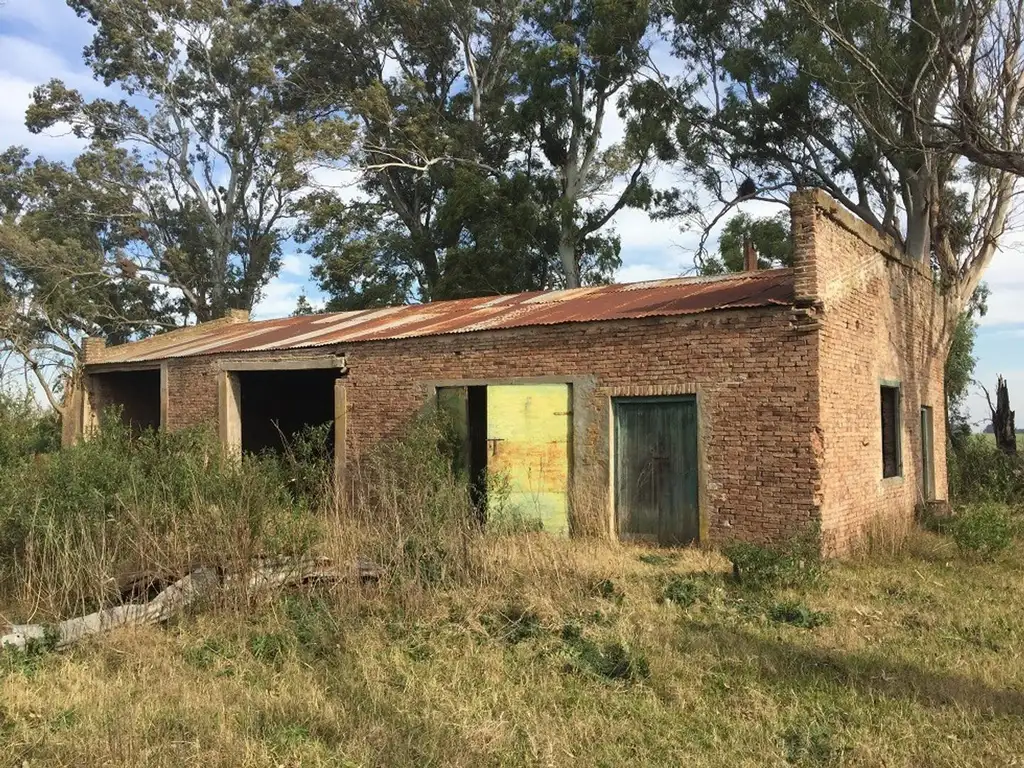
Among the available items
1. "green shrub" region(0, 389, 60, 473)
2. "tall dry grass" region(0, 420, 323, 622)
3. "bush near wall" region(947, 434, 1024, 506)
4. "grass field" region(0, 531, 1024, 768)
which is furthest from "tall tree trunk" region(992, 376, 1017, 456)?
"green shrub" region(0, 389, 60, 473)

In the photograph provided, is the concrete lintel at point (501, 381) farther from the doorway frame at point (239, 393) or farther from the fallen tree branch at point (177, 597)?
the fallen tree branch at point (177, 597)

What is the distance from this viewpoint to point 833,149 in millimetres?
18797

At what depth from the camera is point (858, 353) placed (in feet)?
32.3

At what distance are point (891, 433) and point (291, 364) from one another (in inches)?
357

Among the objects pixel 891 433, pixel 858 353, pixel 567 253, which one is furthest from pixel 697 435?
pixel 567 253

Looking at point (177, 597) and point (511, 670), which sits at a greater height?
point (177, 597)

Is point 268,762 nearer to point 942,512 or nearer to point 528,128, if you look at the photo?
point 942,512

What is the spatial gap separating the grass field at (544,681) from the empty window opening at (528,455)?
2711 millimetres

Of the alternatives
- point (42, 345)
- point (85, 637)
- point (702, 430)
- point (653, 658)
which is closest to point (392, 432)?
point (702, 430)

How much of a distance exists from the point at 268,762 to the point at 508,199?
21.4m

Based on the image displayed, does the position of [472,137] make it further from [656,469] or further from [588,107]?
[656,469]

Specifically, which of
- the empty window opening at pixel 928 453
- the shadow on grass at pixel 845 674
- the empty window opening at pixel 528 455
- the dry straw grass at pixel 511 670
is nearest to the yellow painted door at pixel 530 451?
the empty window opening at pixel 528 455

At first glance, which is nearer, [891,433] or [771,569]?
[771,569]

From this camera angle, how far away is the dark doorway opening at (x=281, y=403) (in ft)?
53.1
